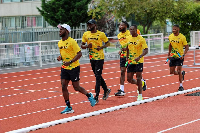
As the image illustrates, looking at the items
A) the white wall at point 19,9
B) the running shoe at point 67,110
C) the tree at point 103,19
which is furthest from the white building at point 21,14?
the running shoe at point 67,110

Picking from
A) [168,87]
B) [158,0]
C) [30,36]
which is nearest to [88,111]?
[168,87]

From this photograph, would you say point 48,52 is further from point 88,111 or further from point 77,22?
point 88,111

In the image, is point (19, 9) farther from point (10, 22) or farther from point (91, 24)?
point (91, 24)

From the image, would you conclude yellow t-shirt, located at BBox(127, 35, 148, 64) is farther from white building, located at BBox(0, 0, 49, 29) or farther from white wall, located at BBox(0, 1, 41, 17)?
white building, located at BBox(0, 0, 49, 29)

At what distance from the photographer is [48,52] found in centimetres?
2377

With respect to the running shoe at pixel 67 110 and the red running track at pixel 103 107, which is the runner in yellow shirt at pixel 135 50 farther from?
the running shoe at pixel 67 110

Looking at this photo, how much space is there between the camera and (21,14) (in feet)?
153

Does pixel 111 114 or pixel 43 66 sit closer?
pixel 111 114

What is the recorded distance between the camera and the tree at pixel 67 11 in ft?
105

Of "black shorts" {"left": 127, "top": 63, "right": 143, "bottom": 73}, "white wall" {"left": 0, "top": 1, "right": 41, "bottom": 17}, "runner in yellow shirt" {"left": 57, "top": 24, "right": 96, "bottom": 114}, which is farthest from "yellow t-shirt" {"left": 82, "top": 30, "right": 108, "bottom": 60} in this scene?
"white wall" {"left": 0, "top": 1, "right": 41, "bottom": 17}

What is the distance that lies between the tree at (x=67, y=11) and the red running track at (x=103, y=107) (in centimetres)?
1423

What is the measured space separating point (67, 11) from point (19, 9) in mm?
15026

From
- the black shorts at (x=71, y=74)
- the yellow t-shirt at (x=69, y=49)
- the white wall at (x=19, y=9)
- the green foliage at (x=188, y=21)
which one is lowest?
the black shorts at (x=71, y=74)

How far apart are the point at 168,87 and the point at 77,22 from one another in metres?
19.4
